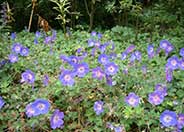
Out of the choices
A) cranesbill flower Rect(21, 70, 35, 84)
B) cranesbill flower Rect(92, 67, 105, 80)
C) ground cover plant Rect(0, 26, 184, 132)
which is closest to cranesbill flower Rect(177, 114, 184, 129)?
ground cover plant Rect(0, 26, 184, 132)

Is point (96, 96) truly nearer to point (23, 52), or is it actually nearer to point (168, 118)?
point (168, 118)

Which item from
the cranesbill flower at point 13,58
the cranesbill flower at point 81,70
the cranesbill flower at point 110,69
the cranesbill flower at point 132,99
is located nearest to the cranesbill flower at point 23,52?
the cranesbill flower at point 13,58

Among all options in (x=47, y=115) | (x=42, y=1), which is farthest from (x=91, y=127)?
(x=42, y=1)

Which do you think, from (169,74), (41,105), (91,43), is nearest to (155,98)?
(169,74)

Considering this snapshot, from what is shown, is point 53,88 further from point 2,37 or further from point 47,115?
point 2,37

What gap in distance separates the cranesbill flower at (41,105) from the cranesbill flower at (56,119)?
0.06 metres

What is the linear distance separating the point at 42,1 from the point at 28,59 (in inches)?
86.9

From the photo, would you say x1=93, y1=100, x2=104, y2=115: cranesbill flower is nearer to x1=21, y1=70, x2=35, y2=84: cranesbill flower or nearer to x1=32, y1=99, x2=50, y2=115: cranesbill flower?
x1=32, y1=99, x2=50, y2=115: cranesbill flower

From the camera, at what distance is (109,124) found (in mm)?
2248

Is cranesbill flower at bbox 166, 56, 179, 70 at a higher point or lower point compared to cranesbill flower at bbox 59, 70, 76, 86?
higher

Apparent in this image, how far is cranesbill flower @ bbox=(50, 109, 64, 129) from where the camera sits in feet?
7.43

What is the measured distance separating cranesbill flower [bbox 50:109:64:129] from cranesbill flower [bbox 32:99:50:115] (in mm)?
57

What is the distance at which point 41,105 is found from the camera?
2.26 meters

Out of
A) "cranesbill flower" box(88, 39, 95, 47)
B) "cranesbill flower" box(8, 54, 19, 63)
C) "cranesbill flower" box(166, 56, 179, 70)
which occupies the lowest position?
"cranesbill flower" box(8, 54, 19, 63)
